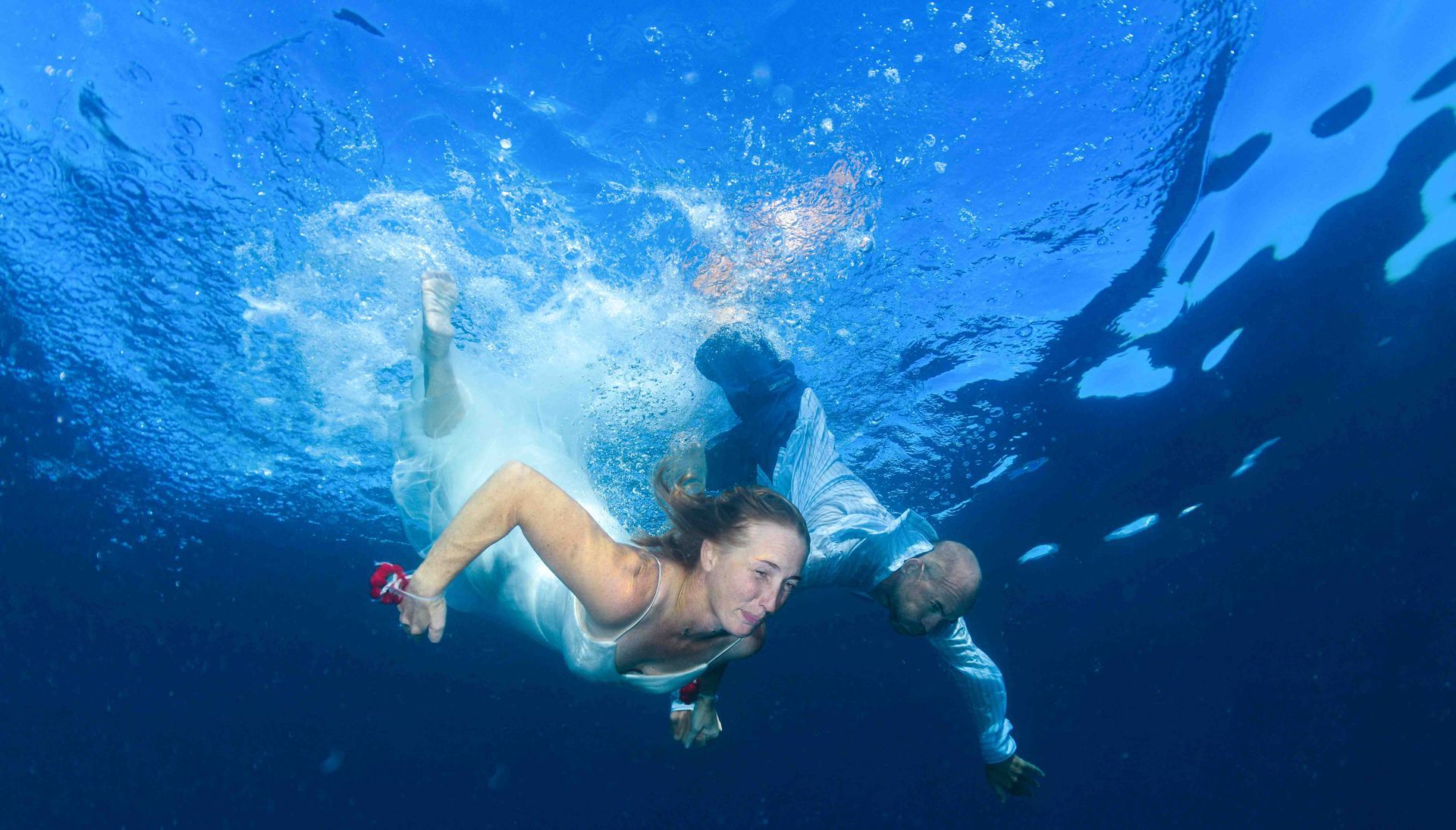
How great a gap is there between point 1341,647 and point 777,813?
4096 cm

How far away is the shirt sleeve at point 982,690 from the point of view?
21.8ft

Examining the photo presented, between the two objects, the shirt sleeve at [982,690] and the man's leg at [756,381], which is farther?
the man's leg at [756,381]

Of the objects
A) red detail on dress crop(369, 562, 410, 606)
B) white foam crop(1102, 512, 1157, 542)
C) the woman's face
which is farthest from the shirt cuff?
white foam crop(1102, 512, 1157, 542)

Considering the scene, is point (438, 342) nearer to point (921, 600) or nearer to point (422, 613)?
point (422, 613)

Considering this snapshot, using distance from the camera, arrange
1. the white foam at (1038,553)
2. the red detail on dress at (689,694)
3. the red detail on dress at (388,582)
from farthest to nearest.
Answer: the white foam at (1038,553) → the red detail on dress at (689,694) → the red detail on dress at (388,582)

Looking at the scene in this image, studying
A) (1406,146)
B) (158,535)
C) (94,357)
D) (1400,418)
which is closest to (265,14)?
(94,357)

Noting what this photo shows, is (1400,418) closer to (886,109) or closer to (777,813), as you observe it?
(886,109)

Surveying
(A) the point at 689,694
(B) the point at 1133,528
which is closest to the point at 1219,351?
(B) the point at 1133,528

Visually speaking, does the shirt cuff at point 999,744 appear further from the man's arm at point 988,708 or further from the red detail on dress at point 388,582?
the red detail on dress at point 388,582

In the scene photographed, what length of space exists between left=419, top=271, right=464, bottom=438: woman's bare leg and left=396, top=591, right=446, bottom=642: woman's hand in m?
4.02

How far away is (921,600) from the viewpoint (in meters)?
5.85

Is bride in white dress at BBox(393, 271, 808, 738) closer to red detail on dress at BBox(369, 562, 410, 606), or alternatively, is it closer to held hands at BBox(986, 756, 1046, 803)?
red detail on dress at BBox(369, 562, 410, 606)

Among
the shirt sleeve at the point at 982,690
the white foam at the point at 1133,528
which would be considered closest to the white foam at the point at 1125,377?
the shirt sleeve at the point at 982,690

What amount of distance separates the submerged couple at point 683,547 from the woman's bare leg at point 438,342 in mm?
20
